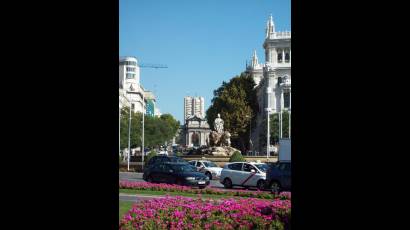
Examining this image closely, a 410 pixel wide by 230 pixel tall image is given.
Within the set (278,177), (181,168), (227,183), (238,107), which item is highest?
(238,107)

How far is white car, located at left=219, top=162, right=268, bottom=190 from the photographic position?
2142cm

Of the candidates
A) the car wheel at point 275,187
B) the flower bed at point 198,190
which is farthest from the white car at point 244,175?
the flower bed at point 198,190

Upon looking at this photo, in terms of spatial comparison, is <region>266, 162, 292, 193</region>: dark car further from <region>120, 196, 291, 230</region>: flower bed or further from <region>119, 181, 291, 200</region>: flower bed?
<region>120, 196, 291, 230</region>: flower bed

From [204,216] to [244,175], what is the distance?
44.7 ft

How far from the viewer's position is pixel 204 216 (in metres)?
8.34

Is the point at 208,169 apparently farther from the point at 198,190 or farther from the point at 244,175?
the point at 198,190

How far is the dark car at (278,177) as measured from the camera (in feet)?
62.3

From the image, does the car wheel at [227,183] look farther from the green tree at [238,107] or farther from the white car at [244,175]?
the green tree at [238,107]

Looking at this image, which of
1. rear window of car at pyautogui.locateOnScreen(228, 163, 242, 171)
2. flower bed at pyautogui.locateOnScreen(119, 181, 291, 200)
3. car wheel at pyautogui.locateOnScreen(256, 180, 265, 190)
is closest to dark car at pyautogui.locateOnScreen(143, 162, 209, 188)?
rear window of car at pyautogui.locateOnScreen(228, 163, 242, 171)

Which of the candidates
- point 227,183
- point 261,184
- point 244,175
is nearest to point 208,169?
point 227,183

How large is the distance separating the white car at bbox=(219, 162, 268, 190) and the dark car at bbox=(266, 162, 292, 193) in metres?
A: 1.75

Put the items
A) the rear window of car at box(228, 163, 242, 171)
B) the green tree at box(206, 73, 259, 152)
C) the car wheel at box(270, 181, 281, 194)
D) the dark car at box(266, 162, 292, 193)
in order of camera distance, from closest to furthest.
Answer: the dark car at box(266, 162, 292, 193) → the car wheel at box(270, 181, 281, 194) → the rear window of car at box(228, 163, 242, 171) → the green tree at box(206, 73, 259, 152)
